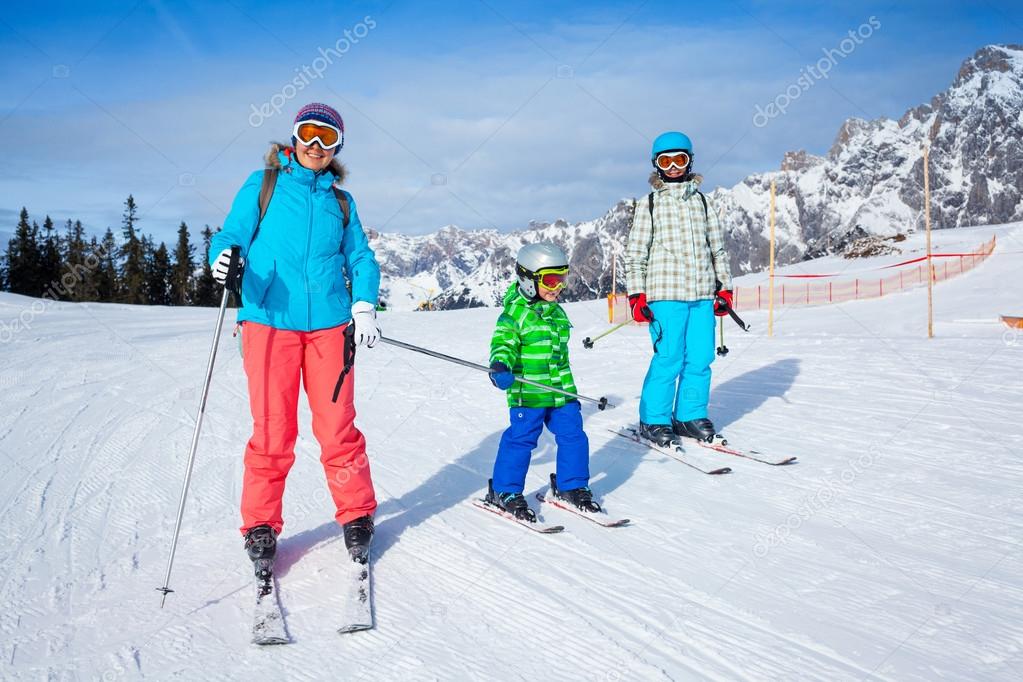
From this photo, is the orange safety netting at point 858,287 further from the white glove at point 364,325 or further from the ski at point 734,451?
the white glove at point 364,325

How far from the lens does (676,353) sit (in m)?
5.57

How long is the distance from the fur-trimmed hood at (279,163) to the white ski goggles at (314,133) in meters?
0.08

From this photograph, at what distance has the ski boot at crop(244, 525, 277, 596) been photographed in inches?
123

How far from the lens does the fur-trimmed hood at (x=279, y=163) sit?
11.5 feet

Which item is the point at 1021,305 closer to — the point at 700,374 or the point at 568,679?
the point at 700,374

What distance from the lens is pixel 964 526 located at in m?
3.94

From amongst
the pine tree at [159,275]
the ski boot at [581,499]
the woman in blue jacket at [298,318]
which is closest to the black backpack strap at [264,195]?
the woman in blue jacket at [298,318]

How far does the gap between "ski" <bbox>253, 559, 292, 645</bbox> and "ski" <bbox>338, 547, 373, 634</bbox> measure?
219 millimetres

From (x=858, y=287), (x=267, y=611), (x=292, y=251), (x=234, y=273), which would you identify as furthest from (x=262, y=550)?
(x=858, y=287)

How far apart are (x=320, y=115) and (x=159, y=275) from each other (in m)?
70.7

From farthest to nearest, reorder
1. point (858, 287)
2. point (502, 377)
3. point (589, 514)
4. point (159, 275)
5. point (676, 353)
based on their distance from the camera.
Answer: point (159, 275)
point (858, 287)
point (676, 353)
point (589, 514)
point (502, 377)

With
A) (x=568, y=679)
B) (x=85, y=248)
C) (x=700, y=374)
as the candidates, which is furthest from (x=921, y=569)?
(x=85, y=248)

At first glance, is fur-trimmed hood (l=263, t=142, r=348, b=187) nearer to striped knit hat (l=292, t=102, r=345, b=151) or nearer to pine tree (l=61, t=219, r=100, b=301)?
striped knit hat (l=292, t=102, r=345, b=151)

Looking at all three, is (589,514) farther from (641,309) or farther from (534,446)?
(641,309)
